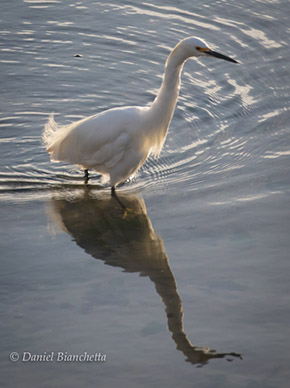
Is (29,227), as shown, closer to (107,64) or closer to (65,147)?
(65,147)

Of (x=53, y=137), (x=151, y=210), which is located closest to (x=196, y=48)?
(x=151, y=210)

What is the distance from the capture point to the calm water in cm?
362

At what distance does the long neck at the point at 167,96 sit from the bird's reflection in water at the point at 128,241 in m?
0.66

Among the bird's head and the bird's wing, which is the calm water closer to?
the bird's wing

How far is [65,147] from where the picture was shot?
5.71m

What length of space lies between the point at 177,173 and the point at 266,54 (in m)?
2.91

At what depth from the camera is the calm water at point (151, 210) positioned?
3619 mm

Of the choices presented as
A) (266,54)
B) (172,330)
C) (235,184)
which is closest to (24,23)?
(266,54)

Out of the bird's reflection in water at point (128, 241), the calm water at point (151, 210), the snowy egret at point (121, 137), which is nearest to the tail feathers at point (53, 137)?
the snowy egret at point (121, 137)

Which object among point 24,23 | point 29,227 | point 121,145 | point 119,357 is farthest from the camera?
point 24,23

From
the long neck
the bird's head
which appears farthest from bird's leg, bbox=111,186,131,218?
the bird's head

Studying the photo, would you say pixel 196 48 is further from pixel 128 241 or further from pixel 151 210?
pixel 128 241

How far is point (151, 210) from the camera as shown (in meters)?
5.21

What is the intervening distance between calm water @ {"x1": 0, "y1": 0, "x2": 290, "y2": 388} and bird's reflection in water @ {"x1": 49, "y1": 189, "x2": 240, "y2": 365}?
1cm
